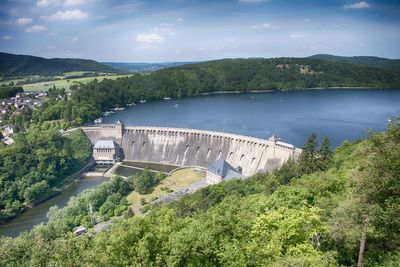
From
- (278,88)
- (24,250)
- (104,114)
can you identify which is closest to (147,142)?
(104,114)

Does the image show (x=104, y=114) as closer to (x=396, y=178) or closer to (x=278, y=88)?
(x=278, y=88)

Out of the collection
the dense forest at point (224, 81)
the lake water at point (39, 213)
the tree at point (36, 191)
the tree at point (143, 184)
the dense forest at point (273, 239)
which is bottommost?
the lake water at point (39, 213)

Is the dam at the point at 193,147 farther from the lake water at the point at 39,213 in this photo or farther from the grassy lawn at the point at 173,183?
the lake water at the point at 39,213

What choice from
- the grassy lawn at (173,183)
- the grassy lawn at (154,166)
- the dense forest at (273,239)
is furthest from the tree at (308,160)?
the grassy lawn at (154,166)

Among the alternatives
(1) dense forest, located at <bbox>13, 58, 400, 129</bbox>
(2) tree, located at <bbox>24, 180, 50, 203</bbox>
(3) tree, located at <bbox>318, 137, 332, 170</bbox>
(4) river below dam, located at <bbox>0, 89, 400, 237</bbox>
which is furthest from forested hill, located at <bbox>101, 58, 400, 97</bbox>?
(3) tree, located at <bbox>318, 137, 332, 170</bbox>

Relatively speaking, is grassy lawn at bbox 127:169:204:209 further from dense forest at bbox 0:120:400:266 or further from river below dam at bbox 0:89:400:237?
dense forest at bbox 0:120:400:266

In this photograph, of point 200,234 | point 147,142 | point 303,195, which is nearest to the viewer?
point 200,234
